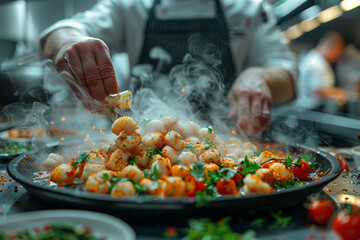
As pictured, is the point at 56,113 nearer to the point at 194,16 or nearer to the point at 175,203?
the point at 194,16

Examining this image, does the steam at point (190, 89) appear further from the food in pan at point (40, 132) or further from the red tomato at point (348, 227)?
the red tomato at point (348, 227)

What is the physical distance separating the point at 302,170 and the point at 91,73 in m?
1.22

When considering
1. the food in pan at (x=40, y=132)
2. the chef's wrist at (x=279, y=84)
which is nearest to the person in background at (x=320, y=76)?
the chef's wrist at (x=279, y=84)

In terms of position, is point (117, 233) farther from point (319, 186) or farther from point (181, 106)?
point (181, 106)

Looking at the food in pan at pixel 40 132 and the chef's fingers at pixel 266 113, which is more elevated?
the chef's fingers at pixel 266 113

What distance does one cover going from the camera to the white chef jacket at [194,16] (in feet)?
10.8

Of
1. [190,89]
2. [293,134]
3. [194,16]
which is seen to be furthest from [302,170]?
[194,16]

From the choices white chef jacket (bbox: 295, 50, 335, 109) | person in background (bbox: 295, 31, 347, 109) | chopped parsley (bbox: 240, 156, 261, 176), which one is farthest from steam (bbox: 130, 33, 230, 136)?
white chef jacket (bbox: 295, 50, 335, 109)

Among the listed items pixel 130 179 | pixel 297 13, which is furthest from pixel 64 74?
pixel 297 13

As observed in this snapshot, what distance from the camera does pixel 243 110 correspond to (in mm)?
2344

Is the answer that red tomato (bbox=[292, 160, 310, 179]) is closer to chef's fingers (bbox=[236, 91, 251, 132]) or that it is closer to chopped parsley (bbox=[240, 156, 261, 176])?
chopped parsley (bbox=[240, 156, 261, 176])

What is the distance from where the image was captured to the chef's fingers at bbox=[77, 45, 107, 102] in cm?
172

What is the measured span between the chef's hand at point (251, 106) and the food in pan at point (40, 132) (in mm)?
1462

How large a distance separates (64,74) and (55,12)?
5.15m
